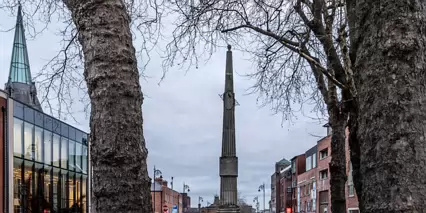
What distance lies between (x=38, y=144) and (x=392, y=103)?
27258mm

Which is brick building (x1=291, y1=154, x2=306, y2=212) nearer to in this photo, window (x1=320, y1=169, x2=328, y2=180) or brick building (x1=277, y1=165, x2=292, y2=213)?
brick building (x1=277, y1=165, x2=292, y2=213)

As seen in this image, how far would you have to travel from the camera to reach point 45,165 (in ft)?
92.8

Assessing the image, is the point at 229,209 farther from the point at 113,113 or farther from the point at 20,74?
the point at 113,113

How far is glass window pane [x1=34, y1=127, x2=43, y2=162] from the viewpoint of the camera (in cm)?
2700

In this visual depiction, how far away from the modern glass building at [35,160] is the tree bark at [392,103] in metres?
15.0

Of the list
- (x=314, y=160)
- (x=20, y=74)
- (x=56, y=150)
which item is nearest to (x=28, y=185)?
(x=56, y=150)

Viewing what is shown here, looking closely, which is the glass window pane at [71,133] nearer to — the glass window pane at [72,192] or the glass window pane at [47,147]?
the glass window pane at [72,192]

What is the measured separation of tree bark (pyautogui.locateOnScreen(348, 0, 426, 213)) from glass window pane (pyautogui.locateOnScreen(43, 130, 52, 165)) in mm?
27859

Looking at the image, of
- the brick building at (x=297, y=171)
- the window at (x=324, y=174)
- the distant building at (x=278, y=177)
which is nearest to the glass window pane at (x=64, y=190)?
the window at (x=324, y=174)

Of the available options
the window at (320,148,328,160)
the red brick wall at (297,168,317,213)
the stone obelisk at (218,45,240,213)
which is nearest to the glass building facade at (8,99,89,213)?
the stone obelisk at (218,45,240,213)

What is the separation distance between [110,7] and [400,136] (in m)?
2.01

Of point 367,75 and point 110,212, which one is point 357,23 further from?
point 110,212

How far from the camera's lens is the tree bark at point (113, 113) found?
119 inches

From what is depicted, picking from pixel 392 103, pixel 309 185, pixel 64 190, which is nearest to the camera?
pixel 392 103
